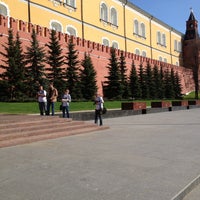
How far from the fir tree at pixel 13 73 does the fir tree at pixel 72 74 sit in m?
4.83

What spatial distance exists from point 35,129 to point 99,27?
30391mm

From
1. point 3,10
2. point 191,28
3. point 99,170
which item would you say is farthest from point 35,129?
point 191,28

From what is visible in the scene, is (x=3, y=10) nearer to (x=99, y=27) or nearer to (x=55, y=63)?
(x=55, y=63)

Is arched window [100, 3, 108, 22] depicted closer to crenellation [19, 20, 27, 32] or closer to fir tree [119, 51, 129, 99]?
fir tree [119, 51, 129, 99]

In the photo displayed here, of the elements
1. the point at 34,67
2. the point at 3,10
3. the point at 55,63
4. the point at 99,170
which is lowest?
the point at 99,170

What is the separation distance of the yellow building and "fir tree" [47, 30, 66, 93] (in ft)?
15.5

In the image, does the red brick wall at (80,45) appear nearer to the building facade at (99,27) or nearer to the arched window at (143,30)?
the building facade at (99,27)

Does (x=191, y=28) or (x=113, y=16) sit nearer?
(x=113, y=16)

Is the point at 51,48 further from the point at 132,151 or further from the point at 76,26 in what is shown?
the point at 132,151

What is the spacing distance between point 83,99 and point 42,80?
186 inches

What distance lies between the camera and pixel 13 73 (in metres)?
19.8

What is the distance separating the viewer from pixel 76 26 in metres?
33.9

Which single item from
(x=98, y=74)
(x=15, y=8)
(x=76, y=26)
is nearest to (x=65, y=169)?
(x=15, y=8)

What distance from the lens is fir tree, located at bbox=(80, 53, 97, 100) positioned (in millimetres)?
25750
